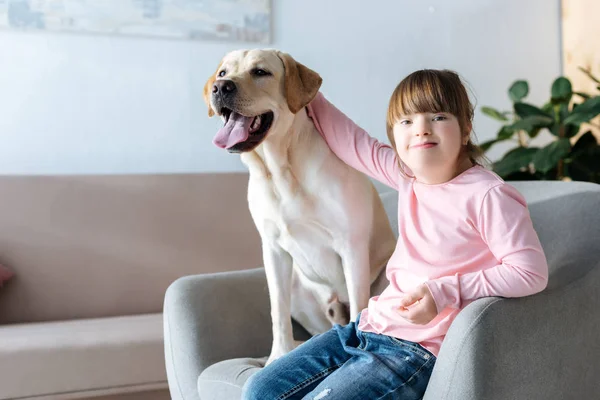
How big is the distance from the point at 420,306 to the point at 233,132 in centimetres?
54

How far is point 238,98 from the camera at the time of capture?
4.27ft

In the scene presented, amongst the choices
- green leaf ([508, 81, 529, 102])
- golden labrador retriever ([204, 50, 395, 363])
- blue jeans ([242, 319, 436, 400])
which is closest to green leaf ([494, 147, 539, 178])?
green leaf ([508, 81, 529, 102])

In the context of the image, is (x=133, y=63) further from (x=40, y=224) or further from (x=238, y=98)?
(x=238, y=98)

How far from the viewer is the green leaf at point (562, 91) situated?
105 inches

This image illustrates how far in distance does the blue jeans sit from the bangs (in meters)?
0.41

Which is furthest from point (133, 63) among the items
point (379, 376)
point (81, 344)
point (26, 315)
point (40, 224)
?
point (379, 376)

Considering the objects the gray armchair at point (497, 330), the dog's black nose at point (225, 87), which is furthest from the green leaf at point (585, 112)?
the dog's black nose at point (225, 87)

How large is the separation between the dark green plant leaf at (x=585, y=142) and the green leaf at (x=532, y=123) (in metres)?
0.17

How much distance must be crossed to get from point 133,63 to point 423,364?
6.40ft

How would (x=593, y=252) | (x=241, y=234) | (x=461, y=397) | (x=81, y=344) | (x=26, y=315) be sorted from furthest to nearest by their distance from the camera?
(x=241, y=234) < (x=26, y=315) < (x=81, y=344) < (x=593, y=252) < (x=461, y=397)

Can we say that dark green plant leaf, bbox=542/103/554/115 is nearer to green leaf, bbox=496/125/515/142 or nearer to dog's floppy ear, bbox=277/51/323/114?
green leaf, bbox=496/125/515/142

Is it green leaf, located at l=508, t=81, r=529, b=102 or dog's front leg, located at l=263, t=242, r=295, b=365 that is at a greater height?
green leaf, located at l=508, t=81, r=529, b=102

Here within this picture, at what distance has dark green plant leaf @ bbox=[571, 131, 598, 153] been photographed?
2732 millimetres

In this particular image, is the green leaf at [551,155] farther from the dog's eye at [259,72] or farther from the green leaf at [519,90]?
the dog's eye at [259,72]
